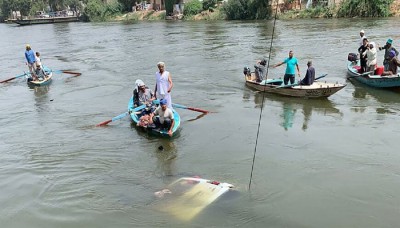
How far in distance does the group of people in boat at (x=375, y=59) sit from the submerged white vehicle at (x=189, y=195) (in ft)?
32.0

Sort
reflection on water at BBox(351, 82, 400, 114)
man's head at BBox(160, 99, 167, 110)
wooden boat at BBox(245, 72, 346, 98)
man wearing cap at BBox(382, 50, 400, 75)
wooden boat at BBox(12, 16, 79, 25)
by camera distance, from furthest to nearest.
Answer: wooden boat at BBox(12, 16, 79, 25) → man wearing cap at BBox(382, 50, 400, 75) → wooden boat at BBox(245, 72, 346, 98) → reflection on water at BBox(351, 82, 400, 114) → man's head at BBox(160, 99, 167, 110)

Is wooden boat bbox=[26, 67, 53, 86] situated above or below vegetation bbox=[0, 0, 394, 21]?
below

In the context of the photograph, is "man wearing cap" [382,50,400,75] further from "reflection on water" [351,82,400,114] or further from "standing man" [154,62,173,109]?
"standing man" [154,62,173,109]

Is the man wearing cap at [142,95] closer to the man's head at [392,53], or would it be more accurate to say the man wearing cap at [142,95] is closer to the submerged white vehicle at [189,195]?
the submerged white vehicle at [189,195]

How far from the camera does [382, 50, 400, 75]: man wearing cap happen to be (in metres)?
15.0

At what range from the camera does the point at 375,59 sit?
16.1 metres

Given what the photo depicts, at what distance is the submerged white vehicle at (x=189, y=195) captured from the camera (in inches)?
313

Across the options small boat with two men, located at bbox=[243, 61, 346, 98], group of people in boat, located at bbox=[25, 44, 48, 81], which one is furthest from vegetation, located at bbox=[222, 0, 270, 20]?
small boat with two men, located at bbox=[243, 61, 346, 98]

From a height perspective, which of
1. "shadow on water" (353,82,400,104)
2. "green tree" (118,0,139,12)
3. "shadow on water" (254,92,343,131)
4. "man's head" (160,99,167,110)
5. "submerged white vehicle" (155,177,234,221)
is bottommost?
"submerged white vehicle" (155,177,234,221)

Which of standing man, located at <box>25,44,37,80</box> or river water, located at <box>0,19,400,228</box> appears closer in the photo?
river water, located at <box>0,19,400,228</box>

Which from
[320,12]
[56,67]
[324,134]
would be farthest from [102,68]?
[320,12]

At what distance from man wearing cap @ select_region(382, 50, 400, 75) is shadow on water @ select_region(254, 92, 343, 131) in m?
2.64

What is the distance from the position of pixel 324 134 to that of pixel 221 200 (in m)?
4.93

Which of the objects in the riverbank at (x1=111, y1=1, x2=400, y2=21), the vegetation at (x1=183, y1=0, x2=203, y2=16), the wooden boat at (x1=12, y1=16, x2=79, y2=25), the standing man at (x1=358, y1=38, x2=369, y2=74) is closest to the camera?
the standing man at (x1=358, y1=38, x2=369, y2=74)
